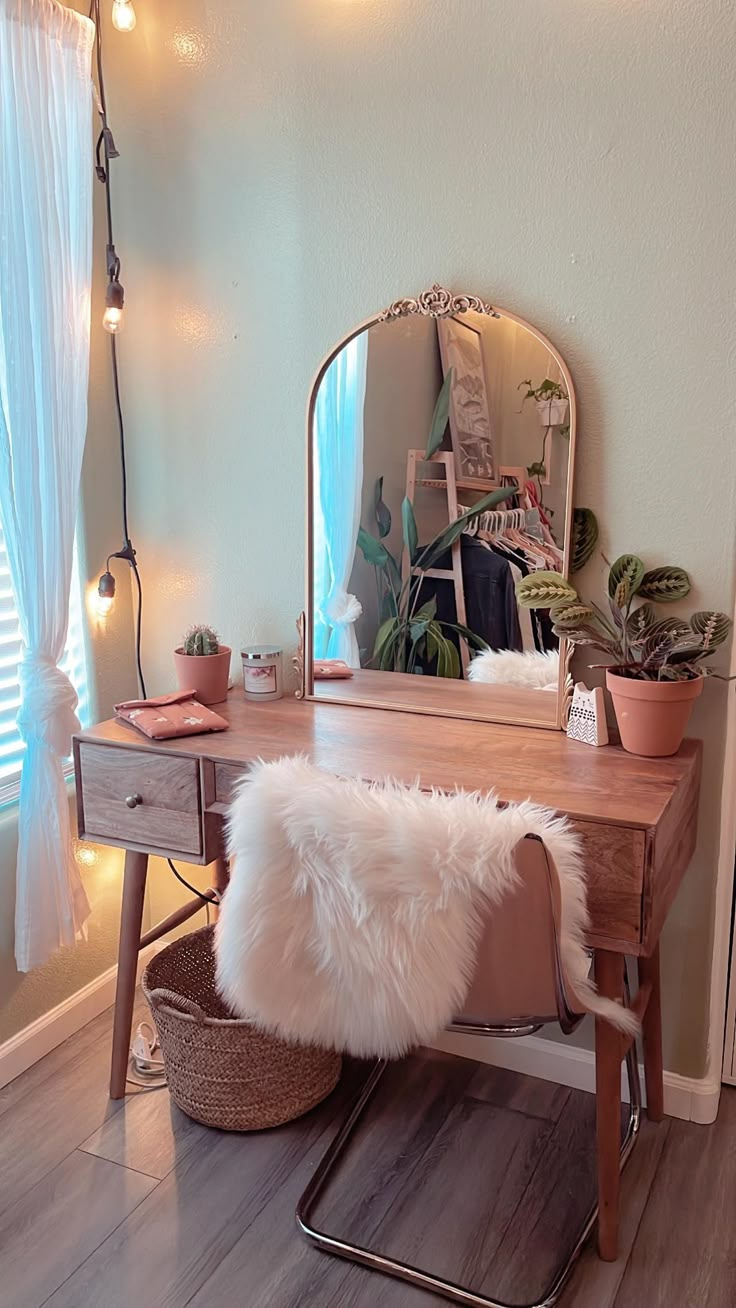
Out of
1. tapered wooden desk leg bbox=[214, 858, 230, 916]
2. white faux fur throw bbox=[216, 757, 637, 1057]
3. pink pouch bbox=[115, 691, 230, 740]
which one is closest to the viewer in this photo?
white faux fur throw bbox=[216, 757, 637, 1057]

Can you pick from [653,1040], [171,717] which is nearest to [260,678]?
[171,717]

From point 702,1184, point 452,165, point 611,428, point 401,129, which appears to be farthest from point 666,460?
point 702,1184

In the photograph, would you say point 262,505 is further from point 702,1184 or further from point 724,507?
point 702,1184

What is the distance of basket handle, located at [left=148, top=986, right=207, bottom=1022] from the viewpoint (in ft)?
6.25

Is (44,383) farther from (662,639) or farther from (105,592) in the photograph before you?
(662,639)

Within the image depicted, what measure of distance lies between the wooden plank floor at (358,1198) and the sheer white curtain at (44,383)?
424 mm

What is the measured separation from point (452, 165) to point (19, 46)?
2.77 ft

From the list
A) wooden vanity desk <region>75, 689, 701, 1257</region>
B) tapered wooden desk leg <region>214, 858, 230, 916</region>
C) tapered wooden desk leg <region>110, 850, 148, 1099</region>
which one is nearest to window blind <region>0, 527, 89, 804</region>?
wooden vanity desk <region>75, 689, 701, 1257</region>

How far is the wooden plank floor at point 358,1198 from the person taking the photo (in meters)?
1.61

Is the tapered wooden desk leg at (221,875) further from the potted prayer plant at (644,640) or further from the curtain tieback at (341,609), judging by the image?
the potted prayer plant at (644,640)

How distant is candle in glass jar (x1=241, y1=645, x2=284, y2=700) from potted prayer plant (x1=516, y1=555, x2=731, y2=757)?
60 cm

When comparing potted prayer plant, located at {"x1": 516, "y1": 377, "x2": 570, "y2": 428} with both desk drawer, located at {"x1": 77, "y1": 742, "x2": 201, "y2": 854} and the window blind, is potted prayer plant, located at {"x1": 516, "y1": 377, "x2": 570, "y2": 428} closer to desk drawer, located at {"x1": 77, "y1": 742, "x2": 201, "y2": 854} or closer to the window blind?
desk drawer, located at {"x1": 77, "y1": 742, "x2": 201, "y2": 854}

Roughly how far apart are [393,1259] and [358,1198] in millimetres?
155

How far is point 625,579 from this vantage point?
1.84 metres
